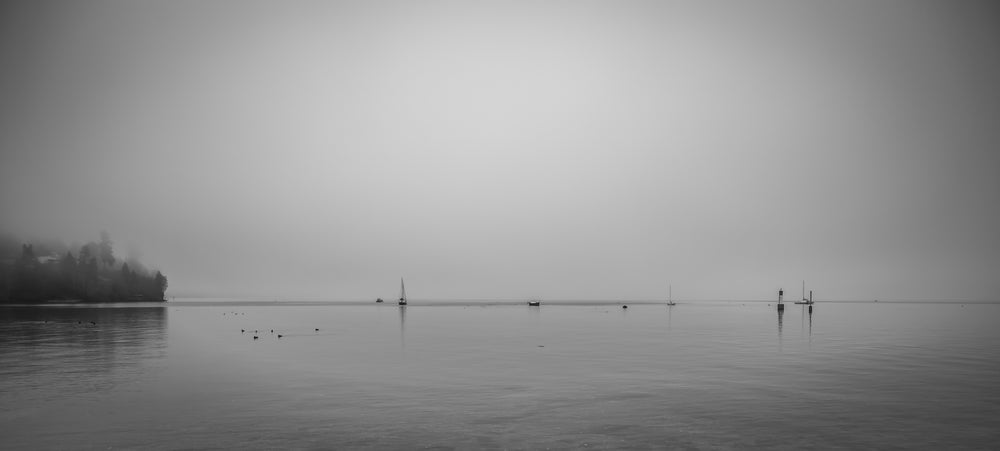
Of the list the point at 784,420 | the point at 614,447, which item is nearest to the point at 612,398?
the point at 784,420

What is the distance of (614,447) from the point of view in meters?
23.2

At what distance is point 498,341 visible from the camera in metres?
78.9

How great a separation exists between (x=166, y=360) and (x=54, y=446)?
33409 millimetres

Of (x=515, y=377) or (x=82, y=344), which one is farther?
(x=82, y=344)

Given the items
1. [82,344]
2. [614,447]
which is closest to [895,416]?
[614,447]

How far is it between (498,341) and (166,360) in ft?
127

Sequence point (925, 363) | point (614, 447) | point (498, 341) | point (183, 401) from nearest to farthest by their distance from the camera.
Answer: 1. point (614, 447)
2. point (183, 401)
3. point (925, 363)
4. point (498, 341)

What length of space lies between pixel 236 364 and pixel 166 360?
7637 millimetres

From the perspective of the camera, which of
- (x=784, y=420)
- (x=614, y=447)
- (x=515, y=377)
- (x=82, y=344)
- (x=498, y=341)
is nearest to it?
(x=614, y=447)

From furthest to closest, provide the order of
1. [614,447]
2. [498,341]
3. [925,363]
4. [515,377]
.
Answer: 1. [498,341]
2. [925,363]
3. [515,377]
4. [614,447]

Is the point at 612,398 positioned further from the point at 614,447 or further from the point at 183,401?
the point at 183,401

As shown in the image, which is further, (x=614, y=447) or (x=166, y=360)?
(x=166, y=360)

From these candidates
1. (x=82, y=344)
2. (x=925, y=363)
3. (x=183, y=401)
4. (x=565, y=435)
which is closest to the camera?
(x=565, y=435)

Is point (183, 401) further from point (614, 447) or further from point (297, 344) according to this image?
point (297, 344)
